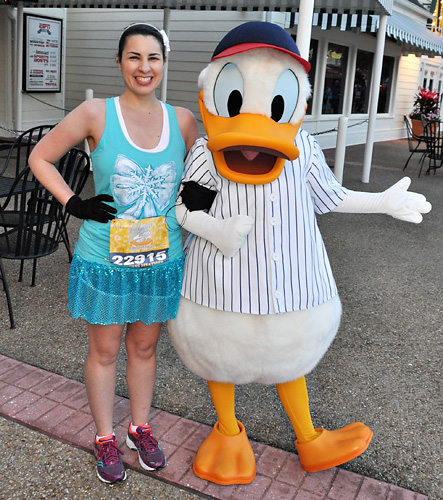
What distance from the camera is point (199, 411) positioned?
2.84 metres

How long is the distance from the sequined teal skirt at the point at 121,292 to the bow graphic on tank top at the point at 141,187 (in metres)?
0.22

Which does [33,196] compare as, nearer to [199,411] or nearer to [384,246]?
[199,411]

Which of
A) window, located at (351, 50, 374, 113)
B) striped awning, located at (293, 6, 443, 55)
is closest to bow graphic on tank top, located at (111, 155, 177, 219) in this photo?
striped awning, located at (293, 6, 443, 55)

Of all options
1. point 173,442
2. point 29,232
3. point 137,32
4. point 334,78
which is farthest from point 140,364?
point 334,78

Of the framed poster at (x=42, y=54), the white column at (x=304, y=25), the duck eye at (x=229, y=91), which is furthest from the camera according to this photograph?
the framed poster at (x=42, y=54)

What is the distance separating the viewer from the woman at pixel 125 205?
204cm

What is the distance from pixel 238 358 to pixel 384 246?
169 inches

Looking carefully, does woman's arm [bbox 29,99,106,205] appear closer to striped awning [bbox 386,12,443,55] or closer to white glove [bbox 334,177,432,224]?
white glove [bbox 334,177,432,224]

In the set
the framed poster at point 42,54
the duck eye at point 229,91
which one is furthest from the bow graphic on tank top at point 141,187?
the framed poster at point 42,54

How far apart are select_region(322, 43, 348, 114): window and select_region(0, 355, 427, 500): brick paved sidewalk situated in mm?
11772

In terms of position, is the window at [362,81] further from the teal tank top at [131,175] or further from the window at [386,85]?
the teal tank top at [131,175]

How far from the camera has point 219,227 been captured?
2.01m

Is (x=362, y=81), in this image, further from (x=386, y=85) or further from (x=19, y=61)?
(x=19, y=61)

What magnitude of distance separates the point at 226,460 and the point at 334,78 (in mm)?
12729
